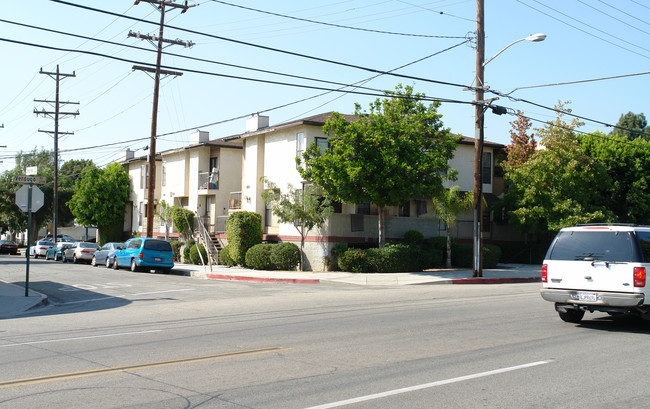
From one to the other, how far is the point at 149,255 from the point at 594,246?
76.9ft

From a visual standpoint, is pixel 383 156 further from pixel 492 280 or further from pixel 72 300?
pixel 72 300

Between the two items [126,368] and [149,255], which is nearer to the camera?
[126,368]

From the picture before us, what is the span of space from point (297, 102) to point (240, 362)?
64.4 feet

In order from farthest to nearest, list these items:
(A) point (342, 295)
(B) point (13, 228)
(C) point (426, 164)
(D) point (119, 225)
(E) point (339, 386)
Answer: (B) point (13, 228)
(D) point (119, 225)
(C) point (426, 164)
(A) point (342, 295)
(E) point (339, 386)

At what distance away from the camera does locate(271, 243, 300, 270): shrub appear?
29750 mm

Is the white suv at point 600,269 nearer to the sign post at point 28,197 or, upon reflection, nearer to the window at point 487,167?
the sign post at point 28,197

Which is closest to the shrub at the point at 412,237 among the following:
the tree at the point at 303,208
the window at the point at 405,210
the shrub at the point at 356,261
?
the window at the point at 405,210

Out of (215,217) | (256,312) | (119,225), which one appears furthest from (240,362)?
(119,225)

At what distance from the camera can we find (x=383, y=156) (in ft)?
84.7

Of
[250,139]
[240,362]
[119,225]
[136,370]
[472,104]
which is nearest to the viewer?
[136,370]

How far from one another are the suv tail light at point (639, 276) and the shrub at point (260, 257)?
69.4ft

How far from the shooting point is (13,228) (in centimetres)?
6875

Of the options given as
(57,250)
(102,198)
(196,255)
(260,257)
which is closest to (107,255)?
(196,255)

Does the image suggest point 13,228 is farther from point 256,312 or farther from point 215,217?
point 256,312
